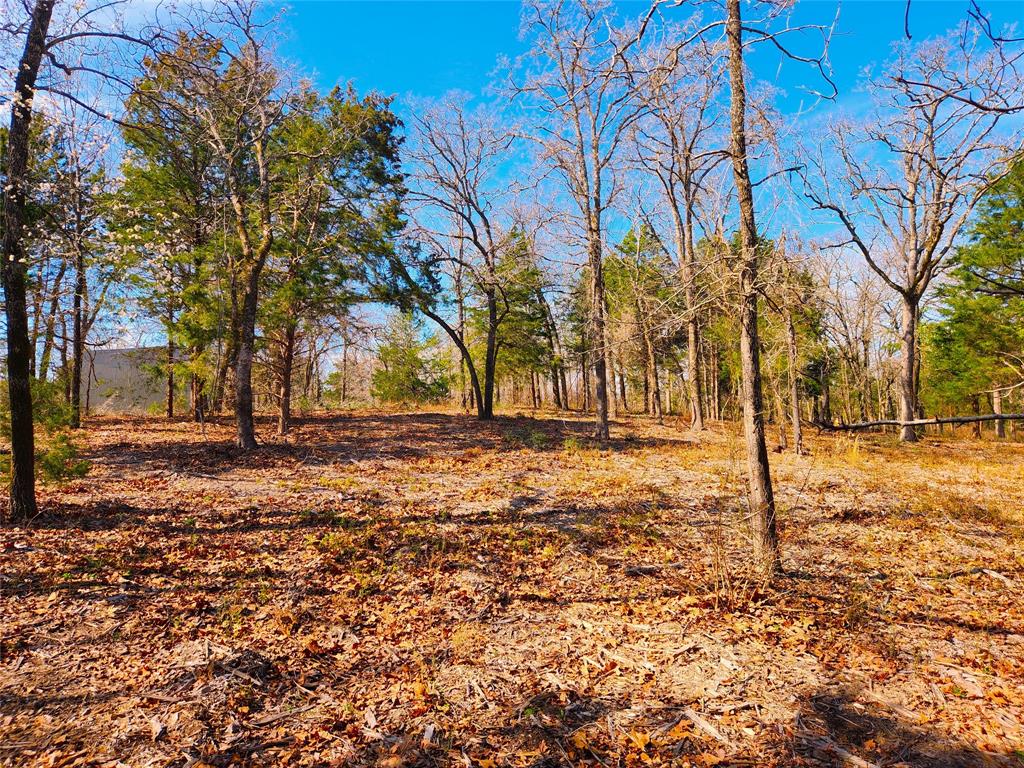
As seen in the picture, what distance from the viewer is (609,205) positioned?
14602 mm

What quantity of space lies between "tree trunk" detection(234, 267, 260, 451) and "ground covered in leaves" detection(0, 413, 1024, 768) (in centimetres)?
278

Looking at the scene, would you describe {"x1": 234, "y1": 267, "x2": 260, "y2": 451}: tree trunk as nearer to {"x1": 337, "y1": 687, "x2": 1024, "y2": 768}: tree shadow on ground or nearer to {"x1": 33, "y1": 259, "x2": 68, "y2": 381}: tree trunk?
{"x1": 33, "y1": 259, "x2": 68, "y2": 381}: tree trunk

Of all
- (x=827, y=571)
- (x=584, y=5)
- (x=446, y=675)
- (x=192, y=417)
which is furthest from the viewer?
(x=192, y=417)

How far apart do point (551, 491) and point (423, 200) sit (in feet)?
47.0

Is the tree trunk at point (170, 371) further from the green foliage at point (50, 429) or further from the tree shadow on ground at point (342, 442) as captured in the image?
the green foliage at point (50, 429)

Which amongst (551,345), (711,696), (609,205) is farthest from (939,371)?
(711,696)

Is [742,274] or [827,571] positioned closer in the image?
[742,274]

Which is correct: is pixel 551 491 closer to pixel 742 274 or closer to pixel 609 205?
pixel 742 274

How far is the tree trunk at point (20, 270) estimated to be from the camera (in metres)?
5.81

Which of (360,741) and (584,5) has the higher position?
(584,5)

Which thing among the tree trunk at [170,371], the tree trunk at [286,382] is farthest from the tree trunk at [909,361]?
the tree trunk at [170,371]

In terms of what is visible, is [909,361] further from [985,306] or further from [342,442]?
[342,442]

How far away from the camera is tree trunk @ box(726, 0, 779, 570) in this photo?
5133mm

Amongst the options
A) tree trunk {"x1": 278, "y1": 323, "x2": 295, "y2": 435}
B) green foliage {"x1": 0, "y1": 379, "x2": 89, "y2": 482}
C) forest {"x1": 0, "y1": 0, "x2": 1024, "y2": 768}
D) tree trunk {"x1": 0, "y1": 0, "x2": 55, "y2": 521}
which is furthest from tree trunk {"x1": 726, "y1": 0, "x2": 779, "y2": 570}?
tree trunk {"x1": 278, "y1": 323, "x2": 295, "y2": 435}
